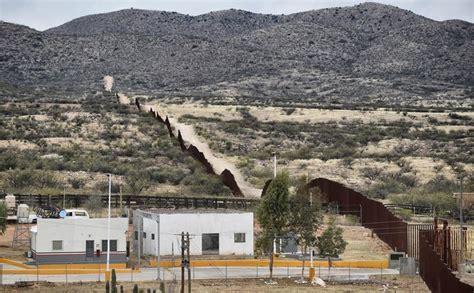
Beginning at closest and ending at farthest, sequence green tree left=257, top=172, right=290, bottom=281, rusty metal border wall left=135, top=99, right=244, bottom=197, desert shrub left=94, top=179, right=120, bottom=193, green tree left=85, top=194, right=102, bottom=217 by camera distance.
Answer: green tree left=257, top=172, right=290, bottom=281, green tree left=85, top=194, right=102, bottom=217, desert shrub left=94, top=179, right=120, bottom=193, rusty metal border wall left=135, top=99, right=244, bottom=197

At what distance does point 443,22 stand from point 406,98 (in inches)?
2053

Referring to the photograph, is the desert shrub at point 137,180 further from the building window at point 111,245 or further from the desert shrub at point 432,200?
the building window at point 111,245

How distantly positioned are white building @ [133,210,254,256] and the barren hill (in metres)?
94.2

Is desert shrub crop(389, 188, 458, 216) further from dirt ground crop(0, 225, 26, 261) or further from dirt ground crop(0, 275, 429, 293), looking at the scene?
dirt ground crop(0, 225, 26, 261)

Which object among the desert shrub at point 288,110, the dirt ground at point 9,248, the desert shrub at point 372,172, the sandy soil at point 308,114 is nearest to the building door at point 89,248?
the dirt ground at point 9,248

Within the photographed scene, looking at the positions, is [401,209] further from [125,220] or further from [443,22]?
[443,22]

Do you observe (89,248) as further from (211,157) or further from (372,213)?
(211,157)

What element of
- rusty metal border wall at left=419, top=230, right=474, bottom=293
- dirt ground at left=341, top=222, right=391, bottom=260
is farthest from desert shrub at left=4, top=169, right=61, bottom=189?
rusty metal border wall at left=419, top=230, right=474, bottom=293

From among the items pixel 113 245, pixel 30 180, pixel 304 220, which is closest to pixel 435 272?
pixel 304 220

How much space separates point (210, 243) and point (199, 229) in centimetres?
100

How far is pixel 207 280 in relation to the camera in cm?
4897

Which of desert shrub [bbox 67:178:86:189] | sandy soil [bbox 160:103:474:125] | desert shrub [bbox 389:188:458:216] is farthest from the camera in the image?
sandy soil [bbox 160:103:474:125]

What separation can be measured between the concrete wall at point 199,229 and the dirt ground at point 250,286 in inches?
297

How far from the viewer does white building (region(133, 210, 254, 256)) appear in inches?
2200
